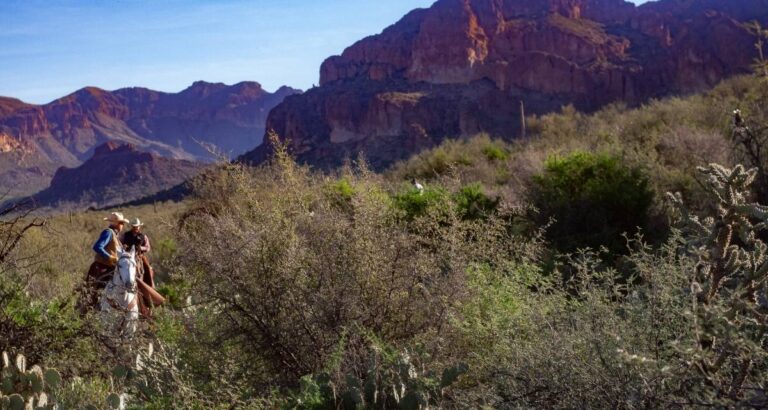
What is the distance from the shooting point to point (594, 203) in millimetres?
10812

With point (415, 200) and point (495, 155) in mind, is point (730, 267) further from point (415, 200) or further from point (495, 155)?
point (495, 155)

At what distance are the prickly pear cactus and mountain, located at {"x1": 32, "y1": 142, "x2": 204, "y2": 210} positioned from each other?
2601 inches

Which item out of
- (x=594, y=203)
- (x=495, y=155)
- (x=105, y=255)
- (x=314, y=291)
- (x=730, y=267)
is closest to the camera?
(x=730, y=267)

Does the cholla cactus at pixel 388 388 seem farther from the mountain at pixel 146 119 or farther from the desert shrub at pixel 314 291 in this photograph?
the mountain at pixel 146 119

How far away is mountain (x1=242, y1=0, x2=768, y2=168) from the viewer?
65.4m

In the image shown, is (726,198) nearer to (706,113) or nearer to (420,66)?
(706,113)

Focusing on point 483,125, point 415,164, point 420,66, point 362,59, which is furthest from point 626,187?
point 362,59

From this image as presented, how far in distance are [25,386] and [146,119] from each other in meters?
175

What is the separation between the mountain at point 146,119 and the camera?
137m

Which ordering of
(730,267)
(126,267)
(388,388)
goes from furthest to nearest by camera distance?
(126,267) < (388,388) < (730,267)

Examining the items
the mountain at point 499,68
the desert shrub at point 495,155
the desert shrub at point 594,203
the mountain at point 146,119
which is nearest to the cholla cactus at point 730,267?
the desert shrub at point 594,203

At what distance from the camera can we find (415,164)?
2597cm

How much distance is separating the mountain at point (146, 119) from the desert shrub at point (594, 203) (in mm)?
118560

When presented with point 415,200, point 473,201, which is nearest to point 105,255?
point 415,200
